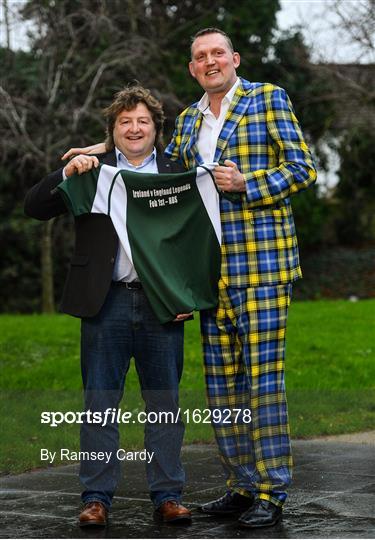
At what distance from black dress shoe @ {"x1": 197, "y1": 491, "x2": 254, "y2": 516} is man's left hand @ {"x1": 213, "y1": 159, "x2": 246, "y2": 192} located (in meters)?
1.47

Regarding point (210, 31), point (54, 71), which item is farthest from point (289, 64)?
point (210, 31)

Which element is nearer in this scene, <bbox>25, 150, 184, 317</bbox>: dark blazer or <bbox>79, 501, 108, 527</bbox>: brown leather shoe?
<bbox>79, 501, 108, 527</bbox>: brown leather shoe

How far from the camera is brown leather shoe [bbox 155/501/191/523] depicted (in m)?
5.18

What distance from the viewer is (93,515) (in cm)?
514

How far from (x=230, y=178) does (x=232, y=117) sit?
36cm

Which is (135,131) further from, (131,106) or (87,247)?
(87,247)

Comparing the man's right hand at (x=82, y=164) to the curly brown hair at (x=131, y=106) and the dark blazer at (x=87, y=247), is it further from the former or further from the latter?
the curly brown hair at (x=131, y=106)

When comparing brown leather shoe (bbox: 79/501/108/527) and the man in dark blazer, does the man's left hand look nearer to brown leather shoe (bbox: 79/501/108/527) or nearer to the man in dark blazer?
the man in dark blazer

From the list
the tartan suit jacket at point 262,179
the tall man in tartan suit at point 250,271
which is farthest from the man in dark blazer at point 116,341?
the tartan suit jacket at point 262,179

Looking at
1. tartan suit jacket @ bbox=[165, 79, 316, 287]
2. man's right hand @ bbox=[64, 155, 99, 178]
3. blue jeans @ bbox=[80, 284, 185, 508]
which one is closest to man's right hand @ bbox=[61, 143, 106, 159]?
man's right hand @ bbox=[64, 155, 99, 178]

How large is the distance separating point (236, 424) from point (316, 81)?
22932mm

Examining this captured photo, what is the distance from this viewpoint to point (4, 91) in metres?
20.2

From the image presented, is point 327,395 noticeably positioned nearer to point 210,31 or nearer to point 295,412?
point 295,412

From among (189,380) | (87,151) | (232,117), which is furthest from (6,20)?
(232,117)
